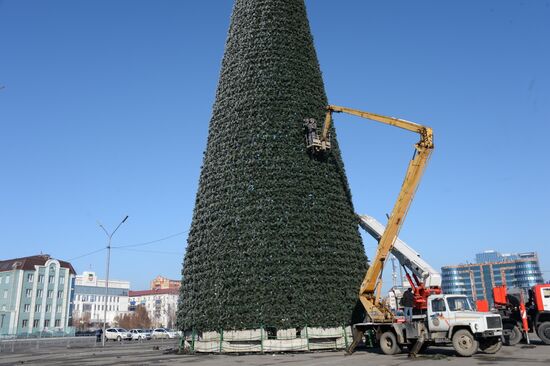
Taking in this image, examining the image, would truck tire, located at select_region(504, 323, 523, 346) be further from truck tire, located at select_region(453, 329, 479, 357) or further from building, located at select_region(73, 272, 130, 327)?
building, located at select_region(73, 272, 130, 327)

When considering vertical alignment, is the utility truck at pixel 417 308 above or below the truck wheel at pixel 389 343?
above

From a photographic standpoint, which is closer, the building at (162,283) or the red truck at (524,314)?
the red truck at (524,314)

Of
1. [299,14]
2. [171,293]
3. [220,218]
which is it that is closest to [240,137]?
[220,218]

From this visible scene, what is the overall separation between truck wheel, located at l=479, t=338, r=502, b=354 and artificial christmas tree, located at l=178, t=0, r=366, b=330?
226 inches

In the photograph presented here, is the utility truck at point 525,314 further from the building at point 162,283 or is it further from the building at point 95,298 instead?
the building at point 162,283

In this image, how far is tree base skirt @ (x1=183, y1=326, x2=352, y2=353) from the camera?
63.9ft

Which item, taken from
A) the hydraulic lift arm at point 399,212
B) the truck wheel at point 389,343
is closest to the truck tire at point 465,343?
the truck wheel at point 389,343

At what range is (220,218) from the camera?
21.6 m

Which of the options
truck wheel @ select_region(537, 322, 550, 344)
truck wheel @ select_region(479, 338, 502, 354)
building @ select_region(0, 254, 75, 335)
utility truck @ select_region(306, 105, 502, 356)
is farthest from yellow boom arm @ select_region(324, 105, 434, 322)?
building @ select_region(0, 254, 75, 335)

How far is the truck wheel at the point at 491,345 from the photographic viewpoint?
17.7 m

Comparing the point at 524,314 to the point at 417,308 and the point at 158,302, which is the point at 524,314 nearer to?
the point at 417,308

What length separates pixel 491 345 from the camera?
1781cm

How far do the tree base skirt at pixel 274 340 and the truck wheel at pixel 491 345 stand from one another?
5699 millimetres

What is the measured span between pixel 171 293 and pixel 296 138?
140186mm
